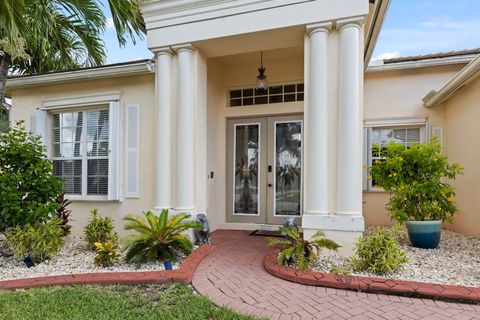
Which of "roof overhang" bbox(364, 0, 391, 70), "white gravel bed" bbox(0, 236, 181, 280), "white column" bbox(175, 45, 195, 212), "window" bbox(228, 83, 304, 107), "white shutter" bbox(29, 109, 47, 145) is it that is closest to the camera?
"white gravel bed" bbox(0, 236, 181, 280)

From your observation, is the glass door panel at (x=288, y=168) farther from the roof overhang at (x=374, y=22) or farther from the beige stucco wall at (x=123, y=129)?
the beige stucco wall at (x=123, y=129)

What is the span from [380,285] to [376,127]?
4.67 m

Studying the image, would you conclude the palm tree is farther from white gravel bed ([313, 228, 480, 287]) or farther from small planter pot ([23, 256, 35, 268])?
white gravel bed ([313, 228, 480, 287])

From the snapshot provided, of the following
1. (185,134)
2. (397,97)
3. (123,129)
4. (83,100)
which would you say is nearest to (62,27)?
(83,100)

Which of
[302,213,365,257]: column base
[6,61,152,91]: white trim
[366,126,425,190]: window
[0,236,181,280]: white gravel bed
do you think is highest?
[6,61,152,91]: white trim

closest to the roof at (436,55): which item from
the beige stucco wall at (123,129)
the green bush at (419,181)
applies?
the green bush at (419,181)

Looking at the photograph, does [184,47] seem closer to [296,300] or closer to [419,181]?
[296,300]

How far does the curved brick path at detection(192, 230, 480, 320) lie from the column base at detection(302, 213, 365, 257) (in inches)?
40.1

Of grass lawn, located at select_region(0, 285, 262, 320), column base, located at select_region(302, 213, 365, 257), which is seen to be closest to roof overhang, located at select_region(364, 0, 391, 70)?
column base, located at select_region(302, 213, 365, 257)

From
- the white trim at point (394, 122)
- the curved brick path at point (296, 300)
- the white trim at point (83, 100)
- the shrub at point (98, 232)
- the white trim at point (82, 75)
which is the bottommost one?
the curved brick path at point (296, 300)

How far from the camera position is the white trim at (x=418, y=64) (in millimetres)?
6332

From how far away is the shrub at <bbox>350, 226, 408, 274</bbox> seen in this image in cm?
365

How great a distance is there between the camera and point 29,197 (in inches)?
196

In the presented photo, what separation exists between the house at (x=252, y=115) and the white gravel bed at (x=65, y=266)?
123 cm
